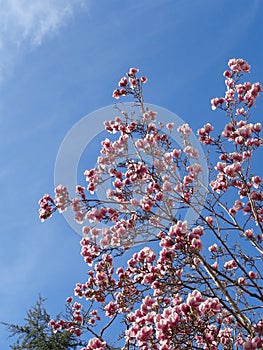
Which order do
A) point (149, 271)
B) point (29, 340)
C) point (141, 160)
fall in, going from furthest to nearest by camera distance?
point (29, 340), point (141, 160), point (149, 271)

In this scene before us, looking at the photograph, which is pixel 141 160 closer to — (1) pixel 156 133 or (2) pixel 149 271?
(1) pixel 156 133

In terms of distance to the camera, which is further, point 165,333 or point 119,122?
point 119,122

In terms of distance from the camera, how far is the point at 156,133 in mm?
5891

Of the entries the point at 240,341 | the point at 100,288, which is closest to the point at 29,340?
the point at 100,288

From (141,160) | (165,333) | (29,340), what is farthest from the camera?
(29,340)

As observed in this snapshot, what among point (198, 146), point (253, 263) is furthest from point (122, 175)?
point (253, 263)

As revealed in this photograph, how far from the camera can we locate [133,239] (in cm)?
532

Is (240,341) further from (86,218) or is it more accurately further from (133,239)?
(86,218)

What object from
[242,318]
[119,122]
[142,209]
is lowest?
[242,318]

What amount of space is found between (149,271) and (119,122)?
231cm

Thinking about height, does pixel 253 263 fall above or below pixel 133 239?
below

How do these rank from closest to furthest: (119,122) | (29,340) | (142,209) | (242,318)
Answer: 1. (242,318)
2. (142,209)
3. (119,122)
4. (29,340)

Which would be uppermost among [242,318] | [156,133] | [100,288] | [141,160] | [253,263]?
[156,133]

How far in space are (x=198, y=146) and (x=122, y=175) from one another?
1140mm
